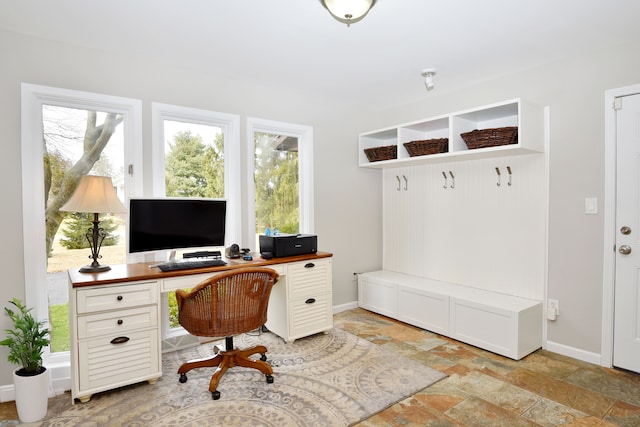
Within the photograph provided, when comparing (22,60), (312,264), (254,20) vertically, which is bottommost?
(312,264)

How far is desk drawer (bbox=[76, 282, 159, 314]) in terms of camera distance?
7.46 ft

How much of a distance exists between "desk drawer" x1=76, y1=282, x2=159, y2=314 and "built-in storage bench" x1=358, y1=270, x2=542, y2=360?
93.2 inches

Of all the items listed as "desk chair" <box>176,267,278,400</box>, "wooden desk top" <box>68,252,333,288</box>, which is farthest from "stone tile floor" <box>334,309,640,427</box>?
"wooden desk top" <box>68,252,333,288</box>

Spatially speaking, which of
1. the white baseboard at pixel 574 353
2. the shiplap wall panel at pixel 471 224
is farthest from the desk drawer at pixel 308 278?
the white baseboard at pixel 574 353

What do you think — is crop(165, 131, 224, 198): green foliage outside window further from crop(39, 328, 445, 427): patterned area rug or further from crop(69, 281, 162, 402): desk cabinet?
crop(39, 328, 445, 427): patterned area rug

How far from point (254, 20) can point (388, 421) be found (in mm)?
2577

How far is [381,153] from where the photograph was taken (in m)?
4.07

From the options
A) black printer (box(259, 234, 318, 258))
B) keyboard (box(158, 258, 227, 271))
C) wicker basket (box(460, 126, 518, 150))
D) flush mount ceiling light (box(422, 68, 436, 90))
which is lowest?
keyboard (box(158, 258, 227, 271))

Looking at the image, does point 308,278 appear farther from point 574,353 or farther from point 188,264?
point 574,353

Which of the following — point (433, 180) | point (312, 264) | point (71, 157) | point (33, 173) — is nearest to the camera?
point (33, 173)

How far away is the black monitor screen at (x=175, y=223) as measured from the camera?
265 centimetres

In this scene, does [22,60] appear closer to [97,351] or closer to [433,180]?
[97,351]

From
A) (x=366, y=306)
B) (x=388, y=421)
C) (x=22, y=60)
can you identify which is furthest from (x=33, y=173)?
(x=366, y=306)

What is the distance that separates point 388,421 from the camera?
6.98ft
